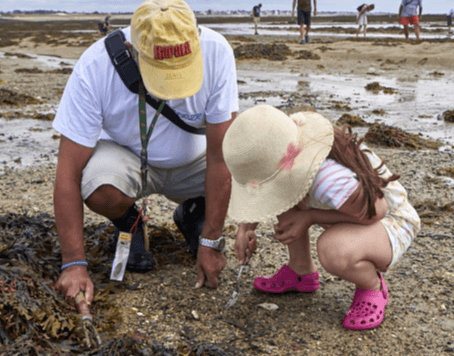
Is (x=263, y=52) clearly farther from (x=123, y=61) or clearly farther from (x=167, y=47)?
(x=167, y=47)

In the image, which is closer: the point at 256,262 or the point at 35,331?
the point at 35,331

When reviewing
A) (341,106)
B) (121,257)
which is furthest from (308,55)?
(121,257)

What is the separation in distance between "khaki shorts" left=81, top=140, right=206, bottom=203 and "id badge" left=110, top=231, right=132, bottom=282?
0.22 meters

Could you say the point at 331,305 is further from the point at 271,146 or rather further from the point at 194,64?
the point at 194,64

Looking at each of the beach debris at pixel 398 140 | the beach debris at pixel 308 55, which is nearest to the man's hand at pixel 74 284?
the beach debris at pixel 398 140

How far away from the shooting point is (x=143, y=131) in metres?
2.38

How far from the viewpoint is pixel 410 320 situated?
7.29ft

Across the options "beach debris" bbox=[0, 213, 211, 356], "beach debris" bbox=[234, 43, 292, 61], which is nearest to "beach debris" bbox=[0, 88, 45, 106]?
"beach debris" bbox=[0, 213, 211, 356]

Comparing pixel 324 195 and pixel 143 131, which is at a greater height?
pixel 143 131

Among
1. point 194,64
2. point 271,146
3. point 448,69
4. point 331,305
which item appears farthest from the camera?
point 448,69

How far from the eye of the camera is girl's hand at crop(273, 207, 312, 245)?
1.98 metres

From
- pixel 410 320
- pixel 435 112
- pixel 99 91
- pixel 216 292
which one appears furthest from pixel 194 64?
pixel 435 112

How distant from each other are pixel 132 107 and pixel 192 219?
32.9 inches

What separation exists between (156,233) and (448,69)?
10.9 m
